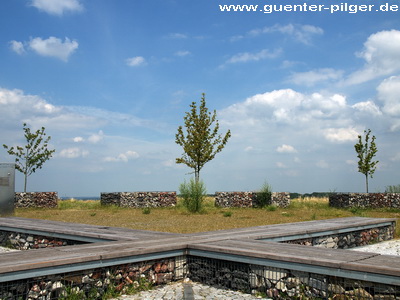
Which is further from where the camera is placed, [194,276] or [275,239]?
[275,239]

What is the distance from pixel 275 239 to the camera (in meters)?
6.33

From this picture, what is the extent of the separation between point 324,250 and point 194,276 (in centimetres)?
172

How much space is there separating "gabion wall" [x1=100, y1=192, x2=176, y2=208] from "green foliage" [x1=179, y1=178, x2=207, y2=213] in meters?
4.66

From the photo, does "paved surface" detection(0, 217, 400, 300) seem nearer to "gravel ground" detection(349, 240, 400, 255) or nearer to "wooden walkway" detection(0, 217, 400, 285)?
"wooden walkway" detection(0, 217, 400, 285)

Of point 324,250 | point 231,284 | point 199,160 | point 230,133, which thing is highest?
point 230,133

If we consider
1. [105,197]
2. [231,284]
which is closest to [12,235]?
[231,284]

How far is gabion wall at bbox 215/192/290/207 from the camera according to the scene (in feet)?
65.1

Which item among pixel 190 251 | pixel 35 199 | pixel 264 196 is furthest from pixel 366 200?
pixel 35 199

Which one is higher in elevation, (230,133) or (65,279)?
(230,133)

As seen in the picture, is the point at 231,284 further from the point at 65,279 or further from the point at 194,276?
the point at 65,279

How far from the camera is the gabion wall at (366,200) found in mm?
18078

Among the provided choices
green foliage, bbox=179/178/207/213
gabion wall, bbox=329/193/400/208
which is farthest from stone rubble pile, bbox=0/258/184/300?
gabion wall, bbox=329/193/400/208

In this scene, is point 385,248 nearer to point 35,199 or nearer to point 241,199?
point 241,199

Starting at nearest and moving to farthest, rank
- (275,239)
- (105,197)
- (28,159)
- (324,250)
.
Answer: (324,250) < (275,239) < (105,197) < (28,159)
